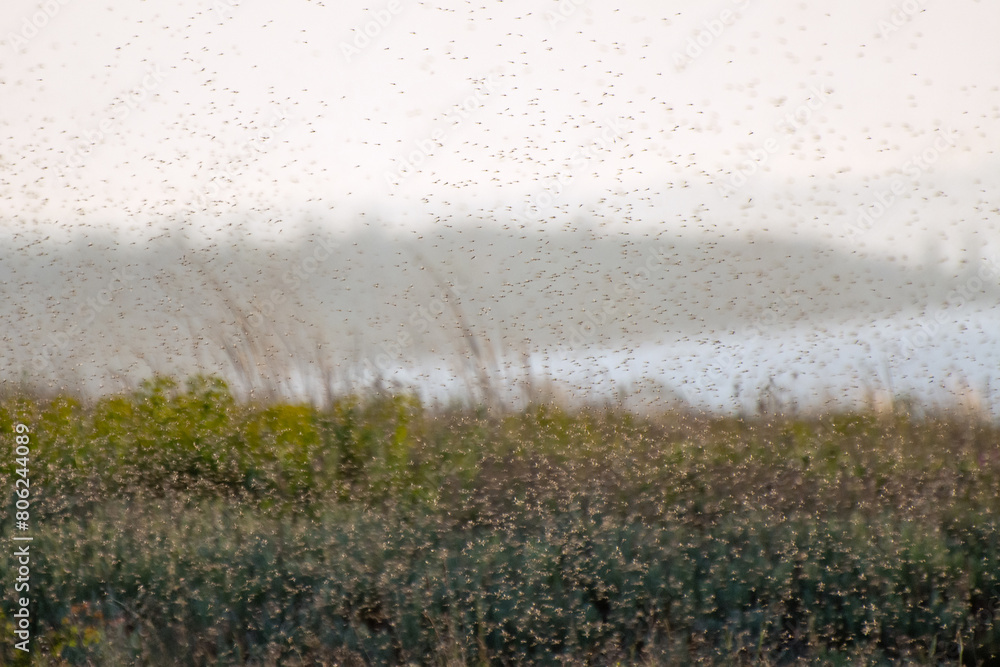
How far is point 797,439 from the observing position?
377 centimetres

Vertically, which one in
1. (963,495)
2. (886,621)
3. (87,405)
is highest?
(87,405)

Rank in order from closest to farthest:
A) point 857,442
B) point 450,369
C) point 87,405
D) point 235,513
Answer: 1. point 857,442
2. point 235,513
3. point 450,369
4. point 87,405

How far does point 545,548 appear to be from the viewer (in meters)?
3.18

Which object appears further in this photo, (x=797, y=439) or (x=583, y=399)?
(x=583, y=399)

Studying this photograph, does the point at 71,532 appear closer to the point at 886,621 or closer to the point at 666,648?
the point at 666,648

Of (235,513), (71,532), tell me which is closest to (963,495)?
(235,513)

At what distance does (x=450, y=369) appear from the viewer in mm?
4488

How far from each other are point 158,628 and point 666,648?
203 cm

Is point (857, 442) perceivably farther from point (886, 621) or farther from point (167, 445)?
point (167, 445)

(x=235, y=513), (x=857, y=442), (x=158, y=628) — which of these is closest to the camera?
(x=158, y=628)

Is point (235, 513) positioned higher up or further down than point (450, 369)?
further down

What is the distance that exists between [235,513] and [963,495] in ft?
11.0

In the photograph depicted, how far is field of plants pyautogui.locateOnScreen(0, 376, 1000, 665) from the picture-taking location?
295 cm

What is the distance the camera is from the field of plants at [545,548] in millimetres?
2951
